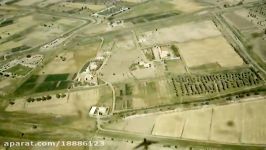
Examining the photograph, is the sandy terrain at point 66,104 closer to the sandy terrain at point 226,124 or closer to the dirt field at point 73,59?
the dirt field at point 73,59

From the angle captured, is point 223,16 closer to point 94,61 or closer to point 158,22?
point 158,22

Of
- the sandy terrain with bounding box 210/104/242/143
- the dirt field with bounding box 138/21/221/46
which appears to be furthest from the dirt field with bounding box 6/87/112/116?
the dirt field with bounding box 138/21/221/46

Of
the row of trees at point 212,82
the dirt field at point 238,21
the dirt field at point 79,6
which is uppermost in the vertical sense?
the dirt field at point 238,21

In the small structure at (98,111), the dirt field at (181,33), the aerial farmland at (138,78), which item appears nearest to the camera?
the aerial farmland at (138,78)

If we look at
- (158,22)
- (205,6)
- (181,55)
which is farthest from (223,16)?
(181,55)

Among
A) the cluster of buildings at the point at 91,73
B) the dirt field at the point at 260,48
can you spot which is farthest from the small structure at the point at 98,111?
the dirt field at the point at 260,48

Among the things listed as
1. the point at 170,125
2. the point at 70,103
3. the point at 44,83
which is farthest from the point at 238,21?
the point at 44,83
